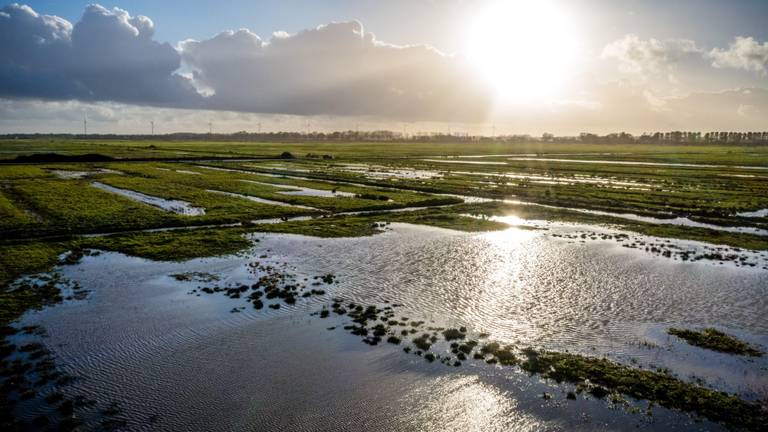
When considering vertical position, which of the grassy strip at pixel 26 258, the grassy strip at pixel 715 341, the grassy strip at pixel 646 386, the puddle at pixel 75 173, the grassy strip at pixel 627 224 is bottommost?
the grassy strip at pixel 646 386

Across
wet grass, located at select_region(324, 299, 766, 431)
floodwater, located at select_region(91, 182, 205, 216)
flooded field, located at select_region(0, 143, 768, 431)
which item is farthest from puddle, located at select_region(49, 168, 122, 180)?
wet grass, located at select_region(324, 299, 766, 431)

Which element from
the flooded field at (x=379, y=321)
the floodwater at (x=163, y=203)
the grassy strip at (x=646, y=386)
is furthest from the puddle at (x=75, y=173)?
the grassy strip at (x=646, y=386)

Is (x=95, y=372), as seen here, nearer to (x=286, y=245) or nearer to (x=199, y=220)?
(x=286, y=245)

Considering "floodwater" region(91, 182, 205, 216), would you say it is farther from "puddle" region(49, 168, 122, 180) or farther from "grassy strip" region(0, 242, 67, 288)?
"puddle" region(49, 168, 122, 180)

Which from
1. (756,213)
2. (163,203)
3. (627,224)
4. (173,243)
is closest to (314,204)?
(163,203)

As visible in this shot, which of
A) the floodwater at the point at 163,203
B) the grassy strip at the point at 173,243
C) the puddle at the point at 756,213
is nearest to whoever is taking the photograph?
the grassy strip at the point at 173,243

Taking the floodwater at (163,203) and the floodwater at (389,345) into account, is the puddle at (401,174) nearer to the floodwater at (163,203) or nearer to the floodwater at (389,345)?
the floodwater at (163,203)

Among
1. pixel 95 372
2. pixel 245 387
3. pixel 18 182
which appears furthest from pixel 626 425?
pixel 18 182
